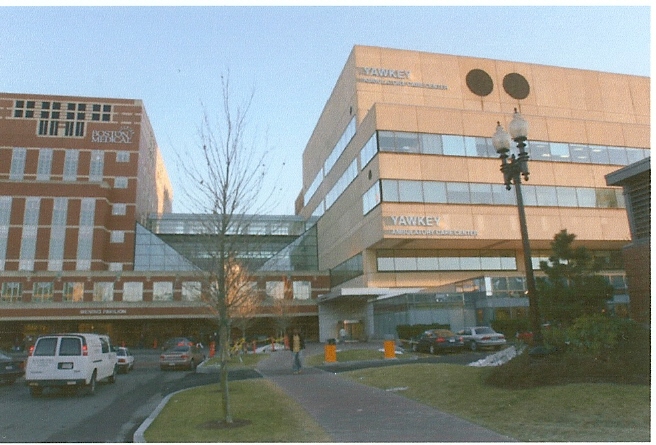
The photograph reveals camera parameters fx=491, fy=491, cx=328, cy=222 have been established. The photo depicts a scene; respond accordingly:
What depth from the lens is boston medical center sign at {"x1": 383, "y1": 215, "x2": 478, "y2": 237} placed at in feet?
134

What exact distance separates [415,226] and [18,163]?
5415cm

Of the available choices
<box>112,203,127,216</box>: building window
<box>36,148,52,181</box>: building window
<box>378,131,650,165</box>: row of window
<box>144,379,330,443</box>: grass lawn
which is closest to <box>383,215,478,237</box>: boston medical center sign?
<box>378,131,650,165</box>: row of window

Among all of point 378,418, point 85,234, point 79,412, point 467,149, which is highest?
point 467,149

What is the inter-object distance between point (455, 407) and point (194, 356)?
19.1 meters

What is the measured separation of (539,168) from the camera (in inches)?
1796

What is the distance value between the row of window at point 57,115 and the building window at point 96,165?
3.40 metres

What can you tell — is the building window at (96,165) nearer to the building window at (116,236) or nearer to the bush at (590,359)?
the building window at (116,236)

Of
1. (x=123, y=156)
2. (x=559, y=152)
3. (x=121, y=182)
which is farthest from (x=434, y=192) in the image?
(x=123, y=156)

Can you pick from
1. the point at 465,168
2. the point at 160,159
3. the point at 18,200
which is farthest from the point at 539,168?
the point at 160,159

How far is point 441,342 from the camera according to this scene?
2609 cm

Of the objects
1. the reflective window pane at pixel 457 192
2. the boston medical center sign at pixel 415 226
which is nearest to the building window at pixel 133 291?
the boston medical center sign at pixel 415 226

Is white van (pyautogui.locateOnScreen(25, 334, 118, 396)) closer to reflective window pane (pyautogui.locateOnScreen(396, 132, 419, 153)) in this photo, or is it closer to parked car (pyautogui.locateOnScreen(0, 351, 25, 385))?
parked car (pyautogui.locateOnScreen(0, 351, 25, 385))

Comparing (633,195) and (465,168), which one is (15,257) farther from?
(633,195)

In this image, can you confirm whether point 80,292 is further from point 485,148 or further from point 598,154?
point 598,154
